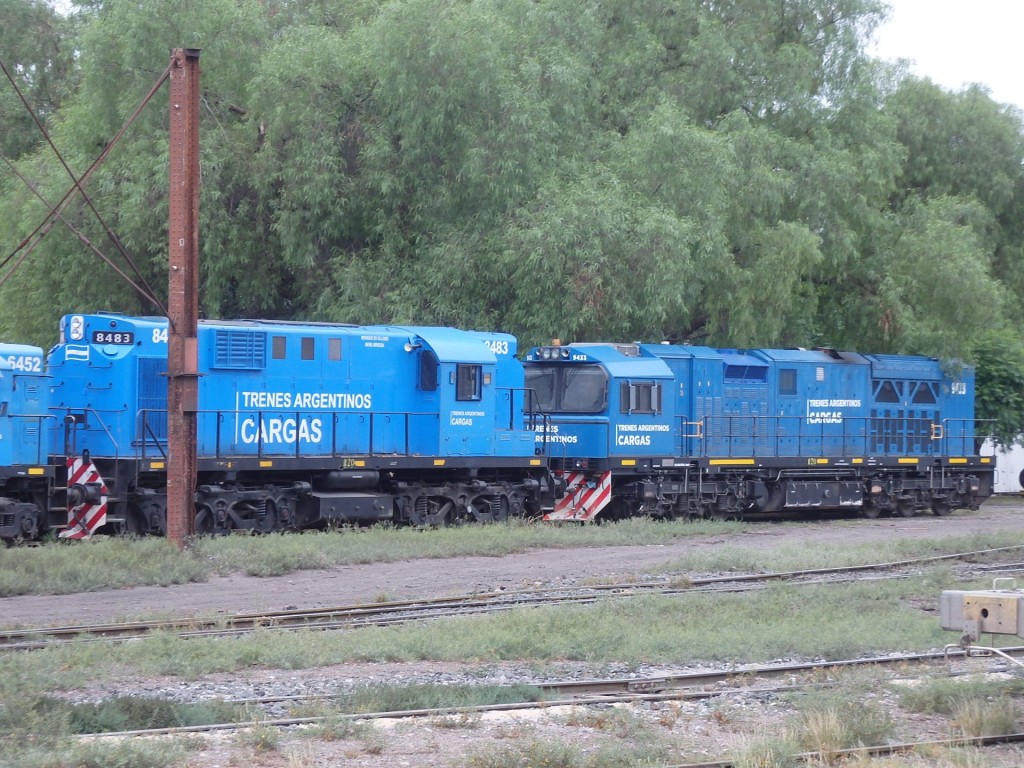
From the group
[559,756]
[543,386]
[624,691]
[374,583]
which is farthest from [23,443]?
[559,756]

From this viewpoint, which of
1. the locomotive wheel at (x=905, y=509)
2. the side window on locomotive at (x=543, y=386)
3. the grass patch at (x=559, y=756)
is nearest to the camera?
the grass patch at (x=559, y=756)

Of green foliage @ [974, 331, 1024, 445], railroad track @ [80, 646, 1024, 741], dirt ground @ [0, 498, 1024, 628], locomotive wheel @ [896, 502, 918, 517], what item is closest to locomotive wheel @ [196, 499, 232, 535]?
dirt ground @ [0, 498, 1024, 628]

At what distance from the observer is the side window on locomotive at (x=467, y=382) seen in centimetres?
2278

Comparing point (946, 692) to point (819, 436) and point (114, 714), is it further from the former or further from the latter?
point (819, 436)

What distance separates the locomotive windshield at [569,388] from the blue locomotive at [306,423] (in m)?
1.44

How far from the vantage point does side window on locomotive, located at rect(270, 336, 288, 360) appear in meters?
21.0

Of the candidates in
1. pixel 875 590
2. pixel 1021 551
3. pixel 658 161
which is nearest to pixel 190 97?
pixel 875 590

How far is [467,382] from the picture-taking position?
75.0 feet

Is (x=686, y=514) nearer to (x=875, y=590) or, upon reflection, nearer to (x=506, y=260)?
(x=506, y=260)

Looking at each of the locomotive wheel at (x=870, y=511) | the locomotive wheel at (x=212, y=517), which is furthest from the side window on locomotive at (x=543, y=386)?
the locomotive wheel at (x=870, y=511)

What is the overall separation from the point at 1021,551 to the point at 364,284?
14.9 m

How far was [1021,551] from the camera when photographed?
21.0 meters

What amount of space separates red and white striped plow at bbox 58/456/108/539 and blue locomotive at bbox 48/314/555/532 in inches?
4.4

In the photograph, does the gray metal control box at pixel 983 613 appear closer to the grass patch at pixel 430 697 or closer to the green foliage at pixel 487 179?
the grass patch at pixel 430 697
